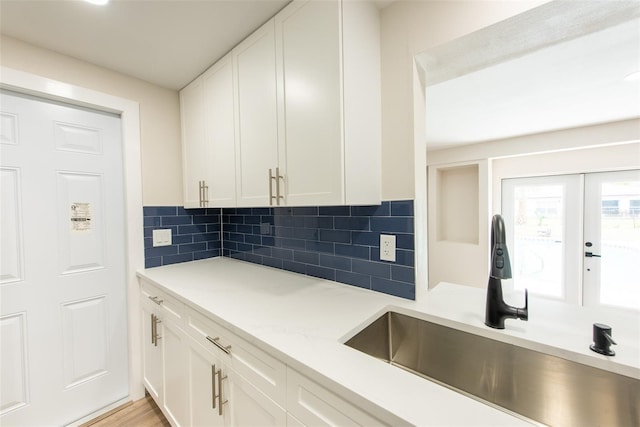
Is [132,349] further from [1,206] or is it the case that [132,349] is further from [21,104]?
[21,104]

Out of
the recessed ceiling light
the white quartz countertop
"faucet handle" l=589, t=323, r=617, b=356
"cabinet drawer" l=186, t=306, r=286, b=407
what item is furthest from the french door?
"cabinet drawer" l=186, t=306, r=286, b=407

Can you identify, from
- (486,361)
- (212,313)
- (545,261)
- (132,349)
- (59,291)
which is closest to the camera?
(486,361)

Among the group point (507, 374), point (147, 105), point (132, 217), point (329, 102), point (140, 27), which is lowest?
point (507, 374)

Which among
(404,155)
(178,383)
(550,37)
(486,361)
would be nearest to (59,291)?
(178,383)

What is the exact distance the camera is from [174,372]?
1.41 meters

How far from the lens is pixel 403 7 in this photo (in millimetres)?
1153

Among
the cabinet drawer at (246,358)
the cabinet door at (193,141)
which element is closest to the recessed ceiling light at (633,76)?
the cabinet drawer at (246,358)

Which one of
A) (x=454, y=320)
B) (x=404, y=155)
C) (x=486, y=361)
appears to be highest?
(x=404, y=155)

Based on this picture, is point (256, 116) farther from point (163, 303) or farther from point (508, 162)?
point (508, 162)

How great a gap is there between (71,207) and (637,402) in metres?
2.59

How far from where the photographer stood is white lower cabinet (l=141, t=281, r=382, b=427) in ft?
2.42

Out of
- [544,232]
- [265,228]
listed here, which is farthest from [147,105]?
[544,232]

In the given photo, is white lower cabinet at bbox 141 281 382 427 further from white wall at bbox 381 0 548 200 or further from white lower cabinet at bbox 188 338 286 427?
white wall at bbox 381 0 548 200

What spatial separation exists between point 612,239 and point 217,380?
4.34m
